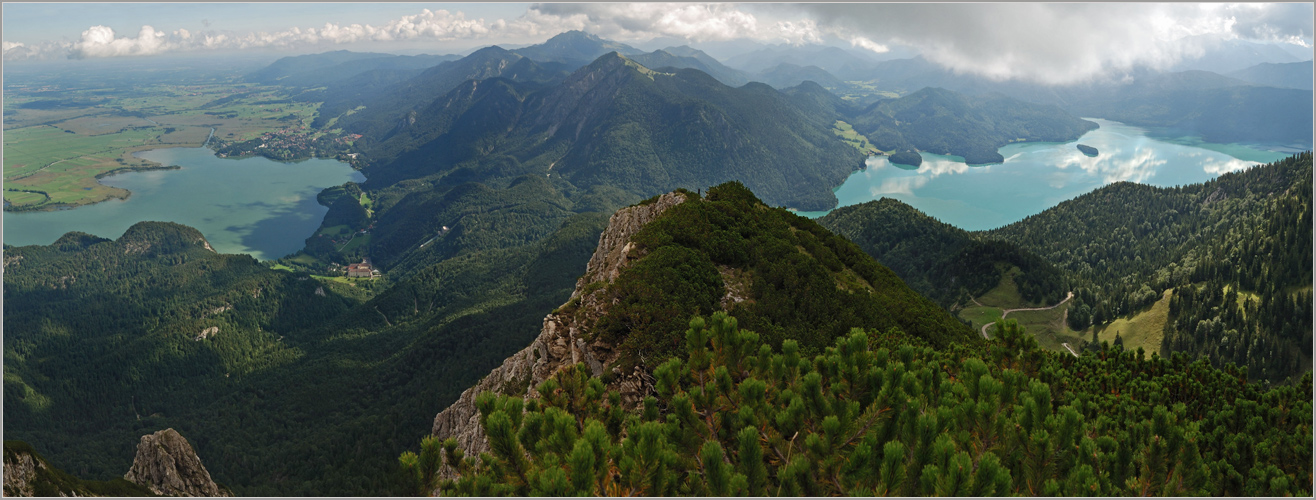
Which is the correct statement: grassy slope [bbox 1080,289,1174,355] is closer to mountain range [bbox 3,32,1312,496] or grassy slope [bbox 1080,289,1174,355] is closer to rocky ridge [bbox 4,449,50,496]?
mountain range [bbox 3,32,1312,496]

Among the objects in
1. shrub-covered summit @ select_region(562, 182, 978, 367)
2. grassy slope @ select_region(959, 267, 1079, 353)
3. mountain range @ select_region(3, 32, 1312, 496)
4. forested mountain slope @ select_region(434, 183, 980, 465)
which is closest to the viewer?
mountain range @ select_region(3, 32, 1312, 496)

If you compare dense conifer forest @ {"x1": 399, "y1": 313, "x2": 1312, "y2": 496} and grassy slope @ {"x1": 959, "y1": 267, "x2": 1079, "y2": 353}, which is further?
grassy slope @ {"x1": 959, "y1": 267, "x2": 1079, "y2": 353}

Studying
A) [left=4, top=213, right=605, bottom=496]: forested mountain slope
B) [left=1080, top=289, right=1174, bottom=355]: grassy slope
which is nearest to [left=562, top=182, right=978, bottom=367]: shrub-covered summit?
[left=4, top=213, right=605, bottom=496]: forested mountain slope

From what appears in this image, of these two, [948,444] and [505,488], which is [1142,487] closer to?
[948,444]

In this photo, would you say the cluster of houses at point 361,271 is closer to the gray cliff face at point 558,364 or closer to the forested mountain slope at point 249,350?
the forested mountain slope at point 249,350

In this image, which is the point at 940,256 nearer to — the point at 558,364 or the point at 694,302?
the point at 694,302

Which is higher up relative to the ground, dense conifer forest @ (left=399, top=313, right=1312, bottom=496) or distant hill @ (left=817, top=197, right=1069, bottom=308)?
dense conifer forest @ (left=399, top=313, right=1312, bottom=496)

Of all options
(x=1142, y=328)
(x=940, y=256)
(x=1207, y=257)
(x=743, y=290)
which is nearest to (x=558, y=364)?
(x=743, y=290)

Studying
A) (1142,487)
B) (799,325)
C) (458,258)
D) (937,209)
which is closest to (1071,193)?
(937,209)

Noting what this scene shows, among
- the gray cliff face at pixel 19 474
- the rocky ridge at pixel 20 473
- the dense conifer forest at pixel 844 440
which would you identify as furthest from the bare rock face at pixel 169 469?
the dense conifer forest at pixel 844 440
